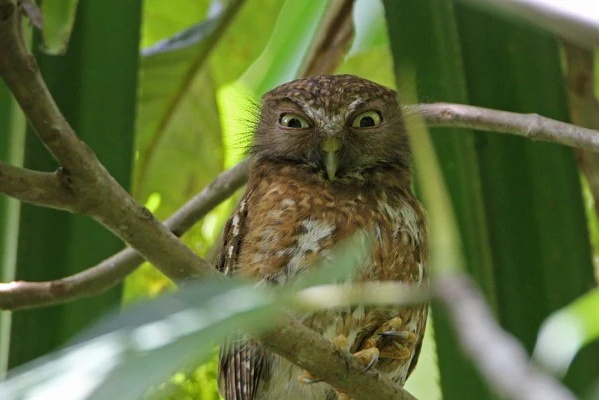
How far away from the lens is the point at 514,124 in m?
1.95

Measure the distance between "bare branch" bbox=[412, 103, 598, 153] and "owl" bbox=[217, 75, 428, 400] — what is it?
370 millimetres

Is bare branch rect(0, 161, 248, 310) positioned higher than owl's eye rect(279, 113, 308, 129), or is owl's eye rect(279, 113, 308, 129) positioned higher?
owl's eye rect(279, 113, 308, 129)

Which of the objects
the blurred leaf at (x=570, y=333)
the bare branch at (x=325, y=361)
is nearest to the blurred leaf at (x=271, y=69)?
the bare branch at (x=325, y=361)

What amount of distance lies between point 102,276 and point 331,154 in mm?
767

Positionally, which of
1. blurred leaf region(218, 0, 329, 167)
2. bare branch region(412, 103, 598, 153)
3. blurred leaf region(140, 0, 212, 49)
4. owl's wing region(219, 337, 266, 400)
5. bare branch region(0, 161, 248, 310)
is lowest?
owl's wing region(219, 337, 266, 400)

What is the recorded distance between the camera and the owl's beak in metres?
2.51

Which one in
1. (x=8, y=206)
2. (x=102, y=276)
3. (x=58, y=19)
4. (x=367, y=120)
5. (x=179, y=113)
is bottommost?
(x=102, y=276)

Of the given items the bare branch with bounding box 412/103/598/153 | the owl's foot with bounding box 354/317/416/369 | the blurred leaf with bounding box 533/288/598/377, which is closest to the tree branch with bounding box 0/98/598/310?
the bare branch with bounding box 412/103/598/153

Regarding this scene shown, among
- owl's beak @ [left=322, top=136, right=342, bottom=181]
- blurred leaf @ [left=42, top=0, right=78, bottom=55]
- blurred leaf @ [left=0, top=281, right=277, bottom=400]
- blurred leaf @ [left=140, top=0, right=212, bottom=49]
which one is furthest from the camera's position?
blurred leaf @ [left=140, top=0, right=212, bottom=49]

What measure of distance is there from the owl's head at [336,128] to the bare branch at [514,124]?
395 mm

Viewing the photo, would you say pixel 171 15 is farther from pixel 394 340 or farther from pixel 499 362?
pixel 499 362

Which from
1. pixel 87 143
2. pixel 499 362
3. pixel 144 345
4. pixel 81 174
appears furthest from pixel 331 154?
pixel 144 345

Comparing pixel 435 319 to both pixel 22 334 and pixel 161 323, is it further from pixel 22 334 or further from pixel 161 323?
pixel 161 323

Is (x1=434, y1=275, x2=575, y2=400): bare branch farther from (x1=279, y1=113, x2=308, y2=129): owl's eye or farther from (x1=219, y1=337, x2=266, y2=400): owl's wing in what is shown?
(x1=279, y1=113, x2=308, y2=129): owl's eye
